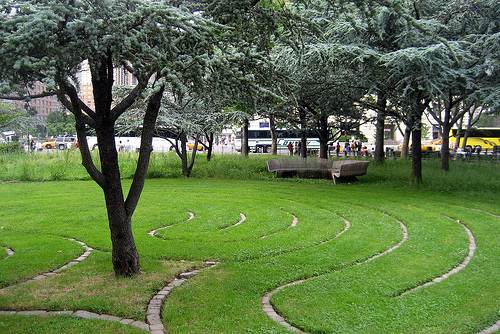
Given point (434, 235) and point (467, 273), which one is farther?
point (434, 235)

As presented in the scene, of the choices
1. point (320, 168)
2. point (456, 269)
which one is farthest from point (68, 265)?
point (320, 168)

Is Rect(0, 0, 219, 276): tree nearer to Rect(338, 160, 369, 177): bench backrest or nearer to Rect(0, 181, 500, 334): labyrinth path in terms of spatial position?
Rect(0, 181, 500, 334): labyrinth path

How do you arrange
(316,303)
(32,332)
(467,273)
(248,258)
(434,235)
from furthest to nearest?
(434,235)
(248,258)
(467,273)
(316,303)
(32,332)

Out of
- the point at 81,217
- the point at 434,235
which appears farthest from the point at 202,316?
the point at 81,217

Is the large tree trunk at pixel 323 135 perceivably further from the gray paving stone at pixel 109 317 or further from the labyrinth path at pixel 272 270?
the gray paving stone at pixel 109 317

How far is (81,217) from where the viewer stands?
436 inches

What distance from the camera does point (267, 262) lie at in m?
7.20

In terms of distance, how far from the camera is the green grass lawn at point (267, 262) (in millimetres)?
5055

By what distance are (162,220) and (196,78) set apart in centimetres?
596

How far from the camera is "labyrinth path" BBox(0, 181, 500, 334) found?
5074mm

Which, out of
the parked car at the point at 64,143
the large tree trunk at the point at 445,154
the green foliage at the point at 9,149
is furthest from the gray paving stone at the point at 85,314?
the parked car at the point at 64,143

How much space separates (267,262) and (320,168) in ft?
42.7

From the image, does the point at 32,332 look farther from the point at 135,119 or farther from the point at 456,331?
the point at 135,119

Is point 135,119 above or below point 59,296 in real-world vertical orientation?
above
